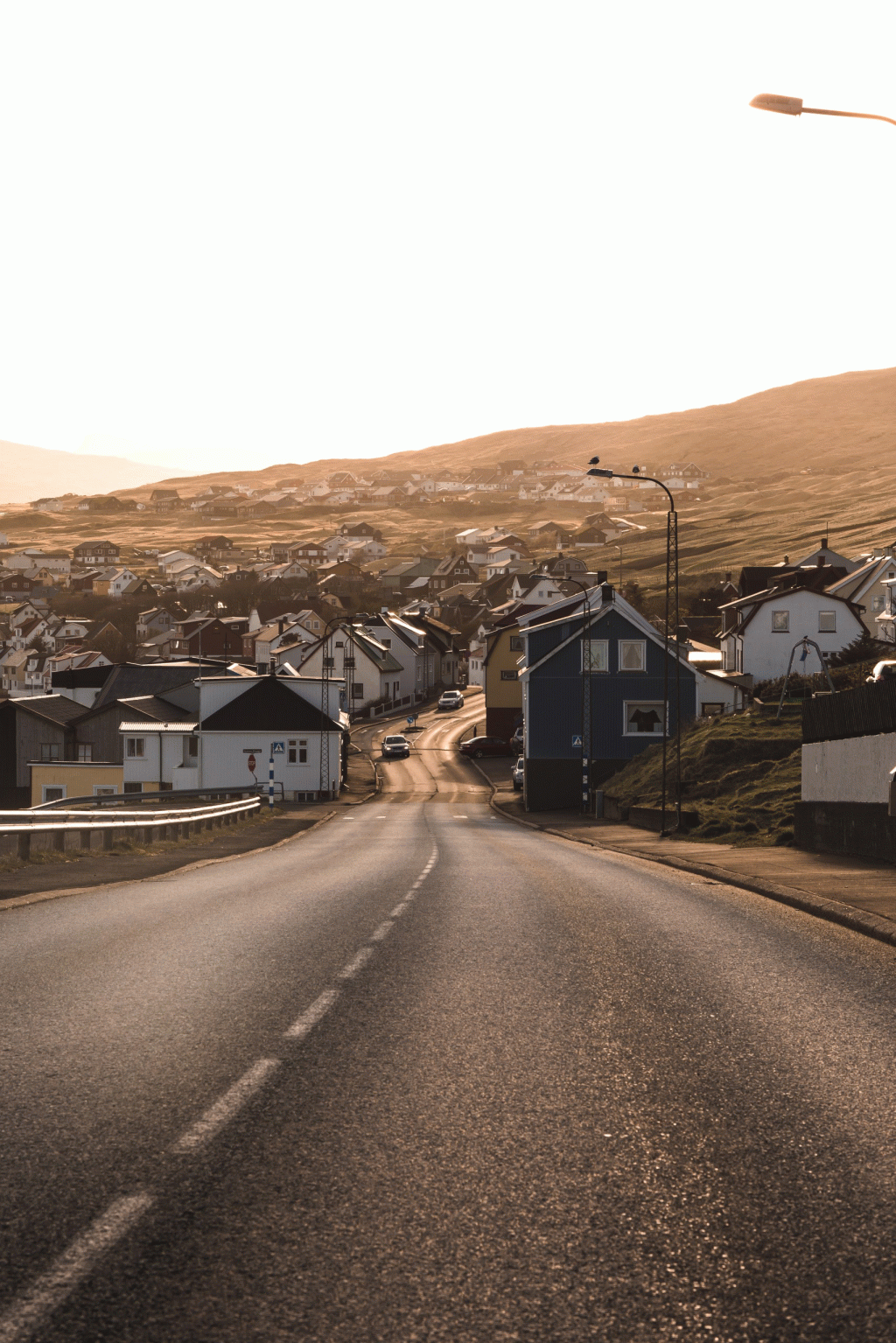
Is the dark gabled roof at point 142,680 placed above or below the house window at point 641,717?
above

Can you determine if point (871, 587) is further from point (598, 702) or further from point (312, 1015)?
point (312, 1015)

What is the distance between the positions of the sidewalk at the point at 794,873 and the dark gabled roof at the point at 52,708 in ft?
159

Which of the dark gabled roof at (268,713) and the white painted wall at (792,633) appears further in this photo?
the white painted wall at (792,633)

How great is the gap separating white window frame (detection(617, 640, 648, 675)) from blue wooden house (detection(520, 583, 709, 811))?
46 millimetres

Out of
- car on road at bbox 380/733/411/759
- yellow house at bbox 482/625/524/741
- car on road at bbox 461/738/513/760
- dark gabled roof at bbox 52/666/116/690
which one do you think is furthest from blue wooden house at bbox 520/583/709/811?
dark gabled roof at bbox 52/666/116/690

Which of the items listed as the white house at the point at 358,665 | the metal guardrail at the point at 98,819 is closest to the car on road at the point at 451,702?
the white house at the point at 358,665

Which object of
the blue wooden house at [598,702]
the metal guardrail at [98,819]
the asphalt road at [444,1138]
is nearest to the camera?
the asphalt road at [444,1138]

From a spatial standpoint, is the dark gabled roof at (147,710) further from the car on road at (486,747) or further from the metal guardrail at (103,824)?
the metal guardrail at (103,824)

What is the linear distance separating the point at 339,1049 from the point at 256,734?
6547 centimetres

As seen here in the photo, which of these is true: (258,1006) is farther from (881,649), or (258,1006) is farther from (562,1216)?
(881,649)

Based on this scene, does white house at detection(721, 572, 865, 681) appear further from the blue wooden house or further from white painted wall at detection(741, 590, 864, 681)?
the blue wooden house

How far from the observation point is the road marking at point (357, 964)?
1032 cm

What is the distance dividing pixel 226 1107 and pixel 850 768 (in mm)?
19027

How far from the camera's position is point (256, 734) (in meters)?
72.1
